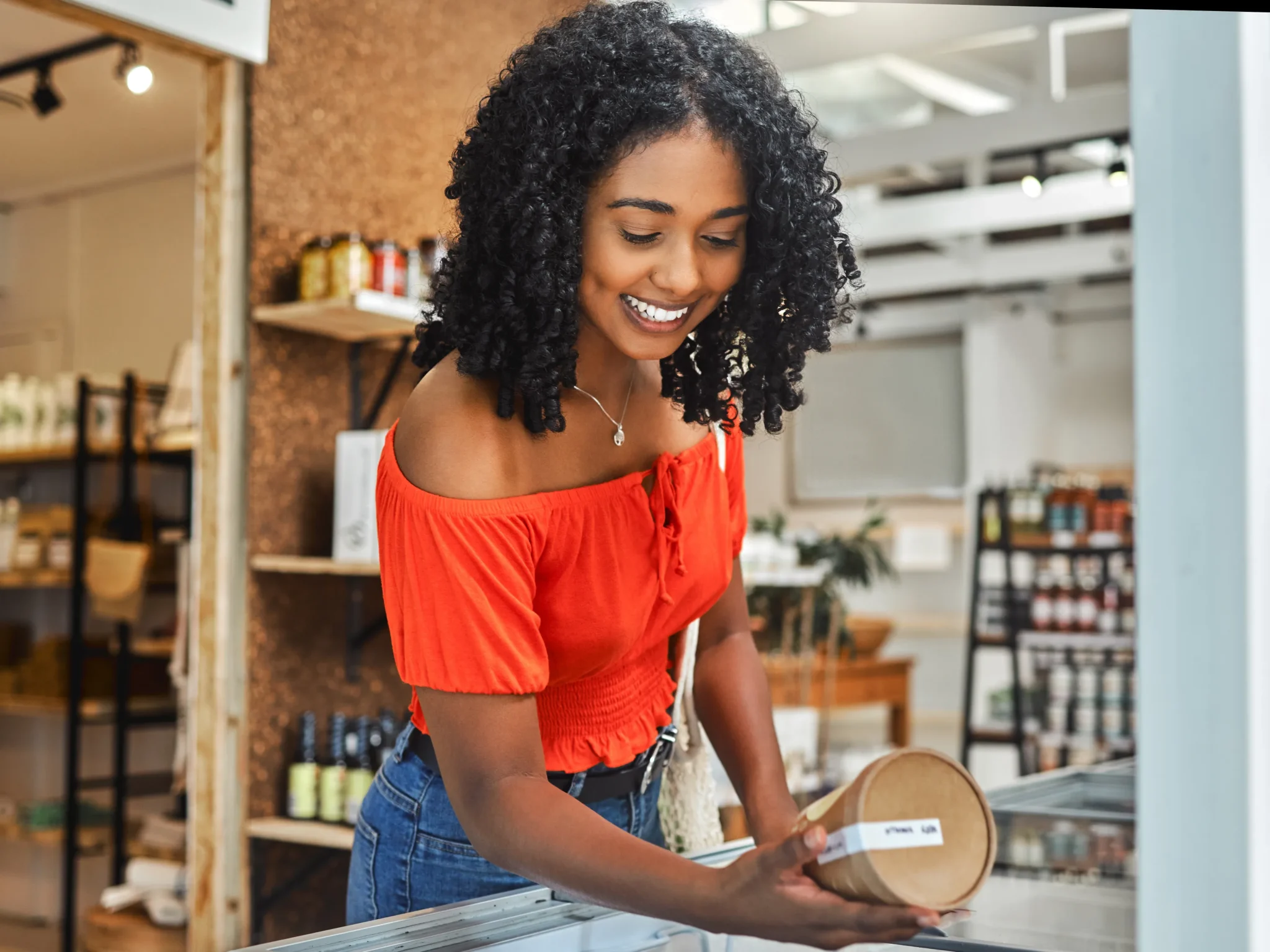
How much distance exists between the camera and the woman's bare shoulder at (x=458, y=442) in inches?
40.1

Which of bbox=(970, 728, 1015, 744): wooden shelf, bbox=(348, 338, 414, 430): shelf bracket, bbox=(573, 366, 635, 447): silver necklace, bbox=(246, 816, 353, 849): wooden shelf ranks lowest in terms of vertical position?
bbox=(970, 728, 1015, 744): wooden shelf

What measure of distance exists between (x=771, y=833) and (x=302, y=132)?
2.82 metres

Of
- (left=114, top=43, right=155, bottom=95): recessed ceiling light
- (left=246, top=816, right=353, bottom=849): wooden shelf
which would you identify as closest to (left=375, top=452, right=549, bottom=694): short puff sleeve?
(left=246, top=816, right=353, bottom=849): wooden shelf

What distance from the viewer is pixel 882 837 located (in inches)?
28.9

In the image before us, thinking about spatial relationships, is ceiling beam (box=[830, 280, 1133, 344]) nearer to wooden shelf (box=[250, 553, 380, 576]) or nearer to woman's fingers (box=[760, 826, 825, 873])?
wooden shelf (box=[250, 553, 380, 576])

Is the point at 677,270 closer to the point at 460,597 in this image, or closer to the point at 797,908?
the point at 460,597

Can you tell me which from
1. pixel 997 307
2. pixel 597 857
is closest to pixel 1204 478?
pixel 597 857

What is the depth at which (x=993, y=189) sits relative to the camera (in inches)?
305

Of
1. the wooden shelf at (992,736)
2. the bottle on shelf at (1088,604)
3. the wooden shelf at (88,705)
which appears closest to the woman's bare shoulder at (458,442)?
the wooden shelf at (88,705)

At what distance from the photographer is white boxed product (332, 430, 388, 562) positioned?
3.28 meters

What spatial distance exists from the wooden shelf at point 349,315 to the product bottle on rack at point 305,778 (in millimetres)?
1017

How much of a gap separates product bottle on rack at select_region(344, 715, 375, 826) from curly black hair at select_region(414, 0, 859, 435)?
2366mm

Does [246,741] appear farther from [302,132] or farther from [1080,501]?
[1080,501]

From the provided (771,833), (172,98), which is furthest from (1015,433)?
(771,833)
